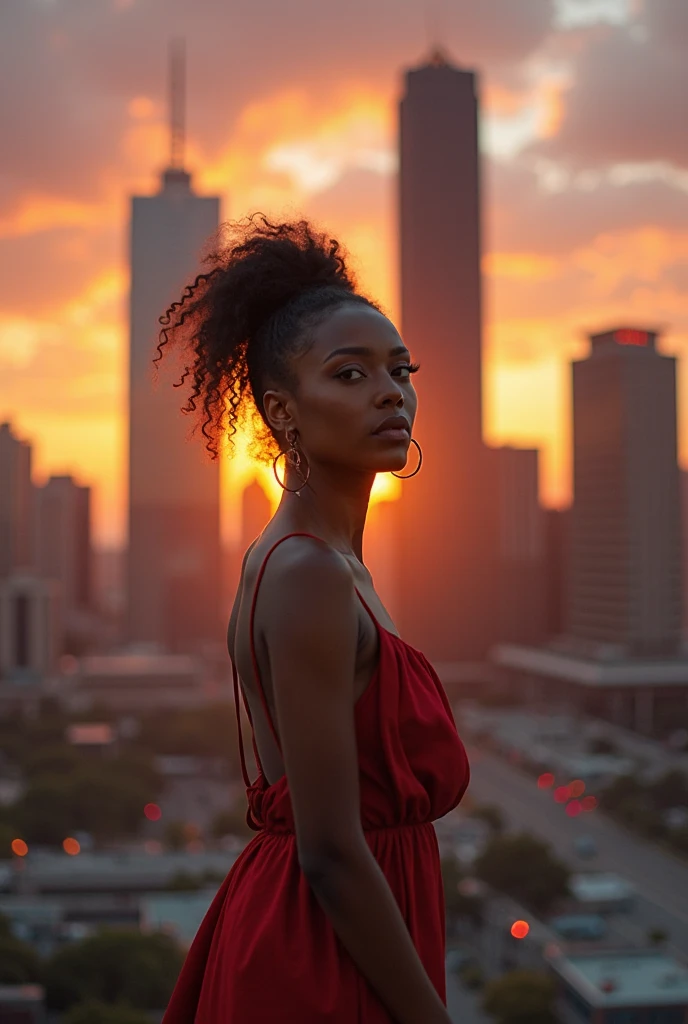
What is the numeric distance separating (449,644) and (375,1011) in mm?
39428

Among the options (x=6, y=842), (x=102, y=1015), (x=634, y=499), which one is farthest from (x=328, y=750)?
(x=634, y=499)

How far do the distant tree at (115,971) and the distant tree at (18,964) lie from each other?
0.43 ft

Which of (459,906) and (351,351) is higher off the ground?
(351,351)

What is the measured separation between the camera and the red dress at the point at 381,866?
3.78 ft

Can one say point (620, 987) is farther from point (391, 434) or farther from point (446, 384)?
point (446, 384)

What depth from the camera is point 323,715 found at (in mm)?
1102

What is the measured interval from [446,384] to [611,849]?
24844mm

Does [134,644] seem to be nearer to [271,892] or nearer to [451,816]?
[451,816]

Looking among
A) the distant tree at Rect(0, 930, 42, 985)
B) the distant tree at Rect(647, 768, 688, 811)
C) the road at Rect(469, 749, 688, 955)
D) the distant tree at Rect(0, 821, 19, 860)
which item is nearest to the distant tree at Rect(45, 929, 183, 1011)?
the distant tree at Rect(0, 930, 42, 985)

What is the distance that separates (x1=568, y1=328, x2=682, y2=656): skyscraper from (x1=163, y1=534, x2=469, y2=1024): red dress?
109 ft

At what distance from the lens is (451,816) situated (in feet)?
62.5

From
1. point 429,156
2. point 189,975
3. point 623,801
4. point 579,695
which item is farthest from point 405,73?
point 189,975

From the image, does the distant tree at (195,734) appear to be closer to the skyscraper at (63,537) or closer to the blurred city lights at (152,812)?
the blurred city lights at (152,812)

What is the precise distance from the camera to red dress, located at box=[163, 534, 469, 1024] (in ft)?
3.78
